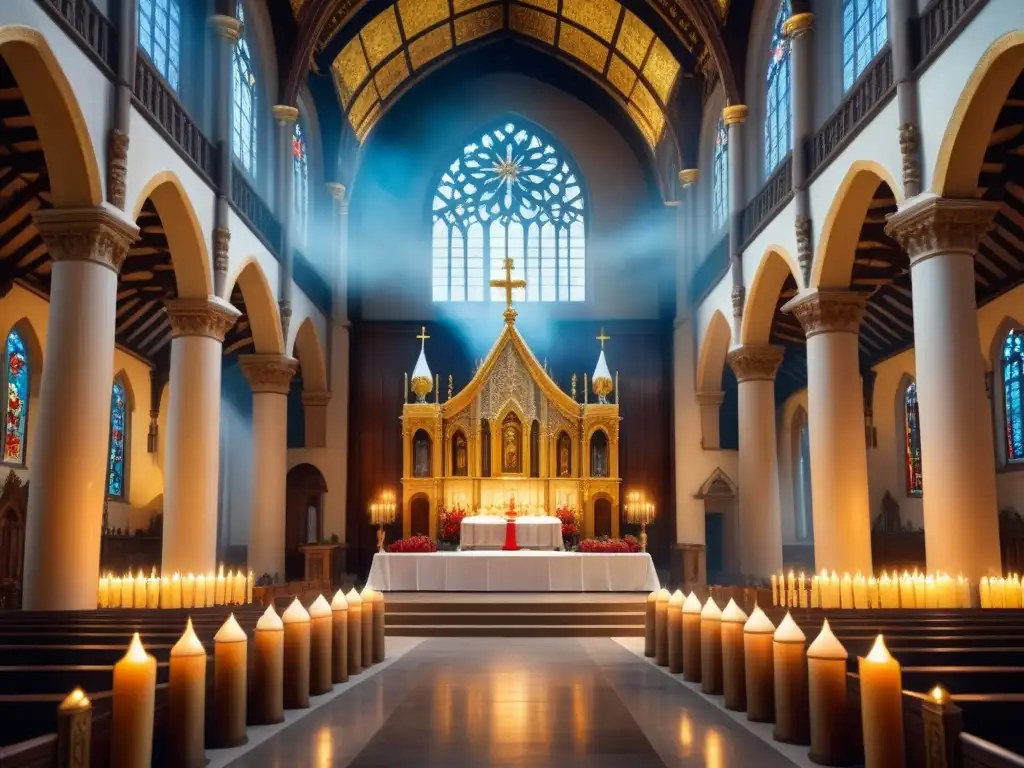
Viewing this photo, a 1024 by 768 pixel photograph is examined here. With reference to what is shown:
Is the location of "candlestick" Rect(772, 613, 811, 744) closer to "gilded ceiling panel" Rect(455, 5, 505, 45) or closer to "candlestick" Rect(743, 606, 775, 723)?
"candlestick" Rect(743, 606, 775, 723)

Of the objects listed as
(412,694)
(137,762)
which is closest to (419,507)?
(412,694)

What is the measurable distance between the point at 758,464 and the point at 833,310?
4801mm

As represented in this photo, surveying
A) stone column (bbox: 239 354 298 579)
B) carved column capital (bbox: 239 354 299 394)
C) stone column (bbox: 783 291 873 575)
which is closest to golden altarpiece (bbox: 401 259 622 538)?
stone column (bbox: 239 354 298 579)

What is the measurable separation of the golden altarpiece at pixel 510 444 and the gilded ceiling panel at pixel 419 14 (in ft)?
22.5

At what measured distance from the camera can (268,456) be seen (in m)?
22.8

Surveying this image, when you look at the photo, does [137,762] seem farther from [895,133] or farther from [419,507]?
[419,507]

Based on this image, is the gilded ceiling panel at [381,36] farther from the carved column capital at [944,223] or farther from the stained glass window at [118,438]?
the carved column capital at [944,223]

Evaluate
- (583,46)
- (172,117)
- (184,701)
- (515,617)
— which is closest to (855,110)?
(515,617)

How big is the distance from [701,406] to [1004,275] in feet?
29.6

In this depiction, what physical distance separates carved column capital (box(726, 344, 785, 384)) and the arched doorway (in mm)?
11806

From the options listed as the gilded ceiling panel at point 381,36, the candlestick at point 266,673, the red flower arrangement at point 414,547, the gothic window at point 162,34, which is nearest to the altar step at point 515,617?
the red flower arrangement at point 414,547

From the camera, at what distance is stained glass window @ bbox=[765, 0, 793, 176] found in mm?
19688

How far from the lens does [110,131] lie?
43.3ft

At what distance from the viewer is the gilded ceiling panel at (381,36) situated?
2594cm
